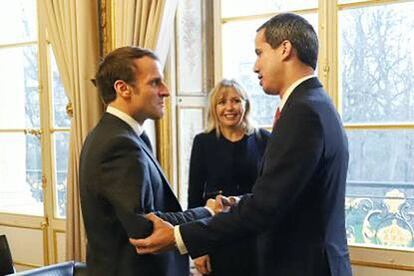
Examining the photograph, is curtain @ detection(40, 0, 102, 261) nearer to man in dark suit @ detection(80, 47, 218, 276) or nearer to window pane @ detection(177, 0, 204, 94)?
window pane @ detection(177, 0, 204, 94)

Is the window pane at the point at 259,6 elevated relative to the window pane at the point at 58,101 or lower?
elevated

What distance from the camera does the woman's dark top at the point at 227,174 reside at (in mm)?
2824

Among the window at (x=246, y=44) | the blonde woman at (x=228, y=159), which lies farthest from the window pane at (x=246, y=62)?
the blonde woman at (x=228, y=159)

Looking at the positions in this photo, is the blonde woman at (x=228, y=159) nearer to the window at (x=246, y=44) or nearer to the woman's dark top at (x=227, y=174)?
the woman's dark top at (x=227, y=174)

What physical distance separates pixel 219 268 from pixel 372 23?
4.98 ft

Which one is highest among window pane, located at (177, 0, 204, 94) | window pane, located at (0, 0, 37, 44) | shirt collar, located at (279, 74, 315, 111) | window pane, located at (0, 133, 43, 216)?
window pane, located at (0, 0, 37, 44)

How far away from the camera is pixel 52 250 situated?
4.27m

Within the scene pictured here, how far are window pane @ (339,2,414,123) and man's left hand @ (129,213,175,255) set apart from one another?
5.22ft

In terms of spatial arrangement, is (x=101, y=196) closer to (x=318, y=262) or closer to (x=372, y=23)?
(x=318, y=262)

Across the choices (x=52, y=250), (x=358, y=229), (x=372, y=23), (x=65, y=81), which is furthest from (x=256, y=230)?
(x=52, y=250)

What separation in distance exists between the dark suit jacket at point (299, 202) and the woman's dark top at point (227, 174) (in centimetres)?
103

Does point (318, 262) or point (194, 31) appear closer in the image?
point (318, 262)

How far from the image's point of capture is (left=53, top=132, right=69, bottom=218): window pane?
4238 millimetres

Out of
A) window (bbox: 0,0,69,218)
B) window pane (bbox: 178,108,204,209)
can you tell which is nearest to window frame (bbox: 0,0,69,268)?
window (bbox: 0,0,69,218)
